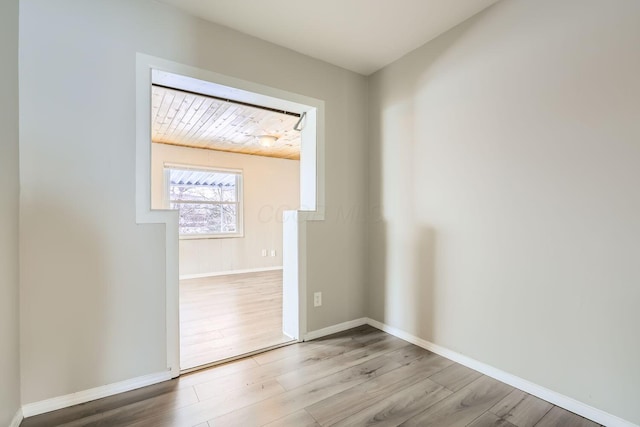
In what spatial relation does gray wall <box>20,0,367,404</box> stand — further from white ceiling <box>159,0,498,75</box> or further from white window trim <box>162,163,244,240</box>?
white window trim <box>162,163,244,240</box>

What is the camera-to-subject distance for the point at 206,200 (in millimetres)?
5527

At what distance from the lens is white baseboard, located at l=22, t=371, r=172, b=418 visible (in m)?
1.58

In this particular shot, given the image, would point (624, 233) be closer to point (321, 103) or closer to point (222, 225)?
point (321, 103)

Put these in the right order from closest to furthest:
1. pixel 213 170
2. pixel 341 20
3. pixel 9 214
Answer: pixel 9 214 < pixel 341 20 < pixel 213 170

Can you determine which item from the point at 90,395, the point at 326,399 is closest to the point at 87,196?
the point at 90,395

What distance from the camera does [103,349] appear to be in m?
1.74

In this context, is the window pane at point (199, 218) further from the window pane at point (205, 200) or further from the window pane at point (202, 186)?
the window pane at point (202, 186)

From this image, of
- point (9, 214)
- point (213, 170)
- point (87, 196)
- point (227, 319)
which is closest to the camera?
point (9, 214)

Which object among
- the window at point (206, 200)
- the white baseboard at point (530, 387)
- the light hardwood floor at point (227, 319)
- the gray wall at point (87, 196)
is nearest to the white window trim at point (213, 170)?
the window at point (206, 200)

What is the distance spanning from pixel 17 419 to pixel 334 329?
2100 mm

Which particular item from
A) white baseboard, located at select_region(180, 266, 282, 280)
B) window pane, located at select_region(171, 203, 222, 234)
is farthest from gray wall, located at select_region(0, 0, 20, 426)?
window pane, located at select_region(171, 203, 222, 234)

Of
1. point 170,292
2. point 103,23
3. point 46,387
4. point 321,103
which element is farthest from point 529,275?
point 103,23

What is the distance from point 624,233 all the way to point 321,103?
2223mm

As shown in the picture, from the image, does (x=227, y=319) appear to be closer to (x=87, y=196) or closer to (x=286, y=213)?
(x=286, y=213)
